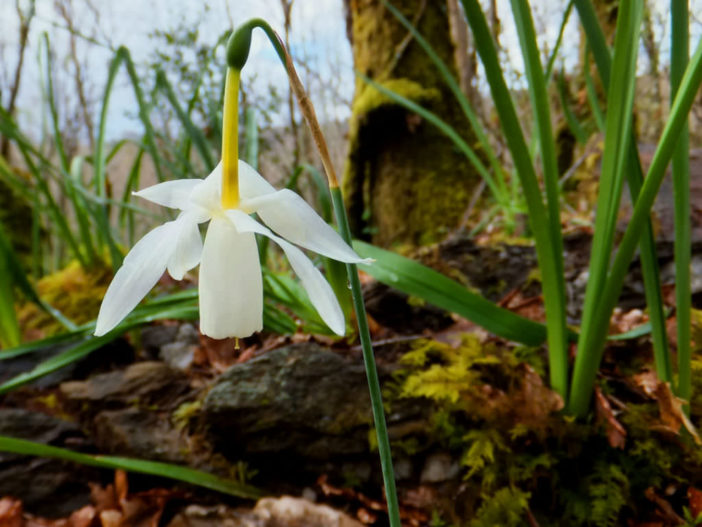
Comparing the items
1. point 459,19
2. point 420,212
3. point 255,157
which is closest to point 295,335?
point 255,157

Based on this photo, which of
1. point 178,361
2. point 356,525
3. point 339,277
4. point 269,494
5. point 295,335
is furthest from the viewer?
point 178,361

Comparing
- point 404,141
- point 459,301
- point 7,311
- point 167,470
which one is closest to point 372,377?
point 459,301

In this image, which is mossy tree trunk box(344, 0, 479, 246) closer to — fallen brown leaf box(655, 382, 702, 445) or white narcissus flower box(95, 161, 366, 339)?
fallen brown leaf box(655, 382, 702, 445)

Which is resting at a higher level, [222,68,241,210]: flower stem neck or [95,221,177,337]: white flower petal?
[222,68,241,210]: flower stem neck

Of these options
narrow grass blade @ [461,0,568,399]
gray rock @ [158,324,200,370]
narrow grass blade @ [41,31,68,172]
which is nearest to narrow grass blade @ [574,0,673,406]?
narrow grass blade @ [461,0,568,399]

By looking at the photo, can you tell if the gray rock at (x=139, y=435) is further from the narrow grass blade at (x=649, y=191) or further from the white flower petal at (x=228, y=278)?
the narrow grass blade at (x=649, y=191)

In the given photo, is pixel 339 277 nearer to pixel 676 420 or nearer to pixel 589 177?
pixel 676 420

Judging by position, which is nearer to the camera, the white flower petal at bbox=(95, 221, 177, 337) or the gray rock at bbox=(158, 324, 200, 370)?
the white flower petal at bbox=(95, 221, 177, 337)
